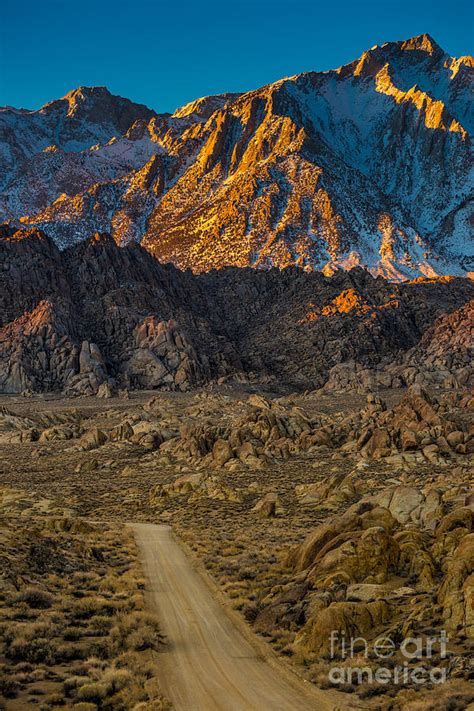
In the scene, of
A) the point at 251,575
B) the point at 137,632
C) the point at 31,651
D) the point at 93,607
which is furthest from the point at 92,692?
the point at 251,575

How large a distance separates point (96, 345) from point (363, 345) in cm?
6139

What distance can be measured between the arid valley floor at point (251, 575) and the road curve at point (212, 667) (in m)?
0.07

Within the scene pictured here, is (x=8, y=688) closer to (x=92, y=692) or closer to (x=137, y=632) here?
(x=92, y=692)

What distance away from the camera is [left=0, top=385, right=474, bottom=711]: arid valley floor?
13.3 m

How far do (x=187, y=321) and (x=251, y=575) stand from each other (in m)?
131

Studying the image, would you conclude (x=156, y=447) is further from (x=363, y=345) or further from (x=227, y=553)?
(x=363, y=345)

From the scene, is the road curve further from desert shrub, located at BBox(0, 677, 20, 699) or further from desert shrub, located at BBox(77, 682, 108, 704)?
desert shrub, located at BBox(0, 677, 20, 699)

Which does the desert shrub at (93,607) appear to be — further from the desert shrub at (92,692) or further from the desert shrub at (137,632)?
the desert shrub at (92,692)

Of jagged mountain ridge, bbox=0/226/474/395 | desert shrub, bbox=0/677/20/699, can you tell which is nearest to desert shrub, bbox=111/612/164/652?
desert shrub, bbox=0/677/20/699

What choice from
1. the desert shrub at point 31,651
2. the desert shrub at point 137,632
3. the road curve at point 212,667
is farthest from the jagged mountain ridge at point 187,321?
the desert shrub at point 31,651

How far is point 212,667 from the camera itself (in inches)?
574

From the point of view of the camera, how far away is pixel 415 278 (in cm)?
19325

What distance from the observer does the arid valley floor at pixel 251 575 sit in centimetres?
1328

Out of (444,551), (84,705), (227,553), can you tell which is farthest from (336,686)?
(227,553)
